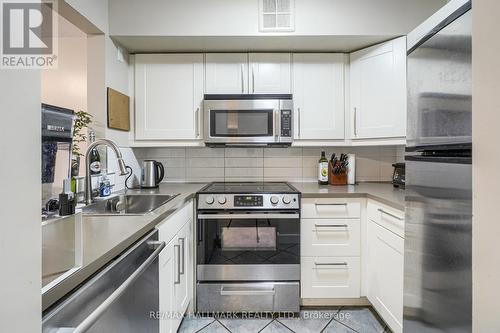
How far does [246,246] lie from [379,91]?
5.08 feet

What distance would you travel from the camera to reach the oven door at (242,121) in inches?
85.1

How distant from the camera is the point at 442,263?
0.93 meters

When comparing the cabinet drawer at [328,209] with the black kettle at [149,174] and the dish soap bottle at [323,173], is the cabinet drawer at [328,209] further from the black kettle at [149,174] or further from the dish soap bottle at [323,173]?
the black kettle at [149,174]

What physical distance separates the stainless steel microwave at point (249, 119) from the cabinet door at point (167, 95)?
0.16 metres

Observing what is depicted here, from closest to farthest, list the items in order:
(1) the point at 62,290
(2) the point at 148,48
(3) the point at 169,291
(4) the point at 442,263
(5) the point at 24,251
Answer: (5) the point at 24,251 < (1) the point at 62,290 < (4) the point at 442,263 < (3) the point at 169,291 < (2) the point at 148,48

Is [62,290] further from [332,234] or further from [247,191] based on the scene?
[332,234]

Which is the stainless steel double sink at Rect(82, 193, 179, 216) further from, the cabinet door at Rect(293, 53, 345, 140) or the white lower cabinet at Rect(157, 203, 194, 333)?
the cabinet door at Rect(293, 53, 345, 140)

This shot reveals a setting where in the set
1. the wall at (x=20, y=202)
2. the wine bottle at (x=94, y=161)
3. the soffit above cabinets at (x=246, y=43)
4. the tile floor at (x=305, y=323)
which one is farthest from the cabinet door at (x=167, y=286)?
the soffit above cabinets at (x=246, y=43)

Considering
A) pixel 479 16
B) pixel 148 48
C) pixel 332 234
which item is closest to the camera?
pixel 479 16

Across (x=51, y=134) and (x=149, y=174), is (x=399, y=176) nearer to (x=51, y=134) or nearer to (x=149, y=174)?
(x=149, y=174)

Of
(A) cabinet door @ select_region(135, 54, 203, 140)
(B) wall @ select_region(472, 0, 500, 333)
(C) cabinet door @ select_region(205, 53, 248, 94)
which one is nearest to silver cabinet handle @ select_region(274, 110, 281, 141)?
(C) cabinet door @ select_region(205, 53, 248, 94)

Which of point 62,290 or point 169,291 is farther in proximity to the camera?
point 169,291

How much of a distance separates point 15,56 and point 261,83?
1.92 metres

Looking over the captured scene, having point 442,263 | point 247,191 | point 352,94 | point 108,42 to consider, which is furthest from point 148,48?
point 442,263
